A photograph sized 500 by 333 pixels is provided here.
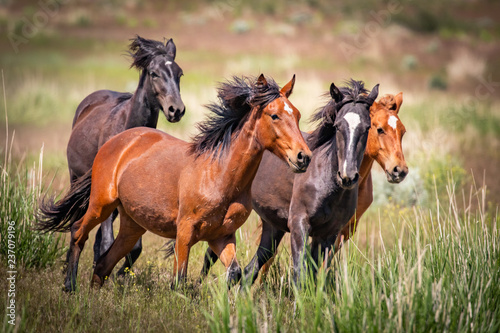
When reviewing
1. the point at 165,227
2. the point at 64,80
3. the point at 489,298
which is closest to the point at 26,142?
the point at 64,80

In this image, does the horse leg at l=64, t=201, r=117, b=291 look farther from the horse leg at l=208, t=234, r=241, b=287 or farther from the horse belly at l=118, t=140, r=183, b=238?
the horse leg at l=208, t=234, r=241, b=287

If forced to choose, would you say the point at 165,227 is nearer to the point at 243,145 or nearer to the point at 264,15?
the point at 243,145

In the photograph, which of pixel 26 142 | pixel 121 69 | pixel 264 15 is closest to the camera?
pixel 26 142

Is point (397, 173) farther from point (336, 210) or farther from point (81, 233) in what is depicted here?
point (81, 233)

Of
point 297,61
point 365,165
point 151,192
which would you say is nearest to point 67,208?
point 151,192

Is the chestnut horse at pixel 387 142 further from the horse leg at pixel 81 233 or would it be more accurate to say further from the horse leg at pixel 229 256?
the horse leg at pixel 81 233

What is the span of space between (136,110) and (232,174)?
2.34m

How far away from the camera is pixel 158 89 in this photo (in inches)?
279

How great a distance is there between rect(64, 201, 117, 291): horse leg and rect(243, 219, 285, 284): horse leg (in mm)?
1571

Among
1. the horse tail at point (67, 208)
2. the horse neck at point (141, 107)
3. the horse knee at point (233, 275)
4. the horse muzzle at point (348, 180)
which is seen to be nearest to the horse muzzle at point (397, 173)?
the horse muzzle at point (348, 180)

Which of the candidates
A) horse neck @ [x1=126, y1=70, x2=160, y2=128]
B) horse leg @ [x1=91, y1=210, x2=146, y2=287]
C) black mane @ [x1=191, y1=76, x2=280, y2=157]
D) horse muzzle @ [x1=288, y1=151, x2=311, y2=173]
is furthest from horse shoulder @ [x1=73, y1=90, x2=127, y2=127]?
horse muzzle @ [x1=288, y1=151, x2=311, y2=173]

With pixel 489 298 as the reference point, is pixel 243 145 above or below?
above

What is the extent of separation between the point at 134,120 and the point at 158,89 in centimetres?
49

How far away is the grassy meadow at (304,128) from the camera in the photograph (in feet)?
15.6
